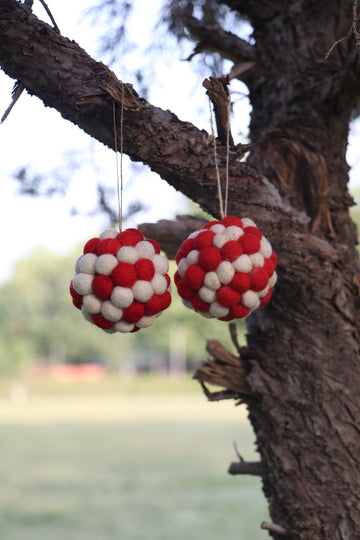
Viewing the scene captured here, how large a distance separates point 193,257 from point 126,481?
8.57m

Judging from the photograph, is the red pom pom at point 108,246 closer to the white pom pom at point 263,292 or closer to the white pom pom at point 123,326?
the white pom pom at point 123,326

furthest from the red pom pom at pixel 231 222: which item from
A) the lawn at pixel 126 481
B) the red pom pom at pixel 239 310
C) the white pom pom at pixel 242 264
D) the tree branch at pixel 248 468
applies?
the lawn at pixel 126 481

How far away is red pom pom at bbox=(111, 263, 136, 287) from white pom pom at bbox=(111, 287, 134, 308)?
0.04 ft

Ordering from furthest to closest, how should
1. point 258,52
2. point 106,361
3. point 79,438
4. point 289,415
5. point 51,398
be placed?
point 106,361, point 51,398, point 79,438, point 258,52, point 289,415

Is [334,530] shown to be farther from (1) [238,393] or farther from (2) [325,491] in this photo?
(1) [238,393]

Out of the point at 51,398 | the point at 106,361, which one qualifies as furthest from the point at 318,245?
the point at 106,361

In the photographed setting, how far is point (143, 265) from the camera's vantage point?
1405 mm

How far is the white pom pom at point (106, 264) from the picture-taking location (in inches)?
54.7

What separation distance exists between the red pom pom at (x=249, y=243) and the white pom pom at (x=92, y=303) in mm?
372

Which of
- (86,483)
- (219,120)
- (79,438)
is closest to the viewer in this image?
(219,120)

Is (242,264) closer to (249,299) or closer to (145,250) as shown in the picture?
(249,299)

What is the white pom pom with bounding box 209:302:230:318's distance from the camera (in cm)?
141

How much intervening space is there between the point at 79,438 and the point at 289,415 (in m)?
Result: 12.7

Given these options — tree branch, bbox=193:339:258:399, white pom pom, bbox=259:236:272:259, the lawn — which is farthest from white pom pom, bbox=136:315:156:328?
the lawn
